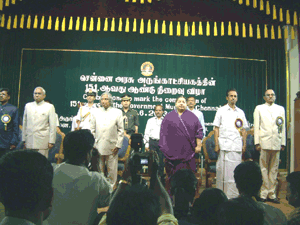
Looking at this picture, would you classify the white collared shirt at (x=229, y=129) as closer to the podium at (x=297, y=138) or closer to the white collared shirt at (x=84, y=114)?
the podium at (x=297, y=138)

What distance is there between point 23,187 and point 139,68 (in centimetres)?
575

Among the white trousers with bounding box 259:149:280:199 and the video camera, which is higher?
the video camera

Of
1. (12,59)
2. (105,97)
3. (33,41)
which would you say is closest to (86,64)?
(33,41)

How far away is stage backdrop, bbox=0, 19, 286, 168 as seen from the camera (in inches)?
240

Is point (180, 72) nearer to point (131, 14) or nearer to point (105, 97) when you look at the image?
point (131, 14)

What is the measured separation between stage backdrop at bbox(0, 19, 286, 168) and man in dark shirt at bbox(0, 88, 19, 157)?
2529 mm

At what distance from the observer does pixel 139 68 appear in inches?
244

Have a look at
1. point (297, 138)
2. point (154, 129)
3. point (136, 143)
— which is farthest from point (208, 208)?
point (154, 129)

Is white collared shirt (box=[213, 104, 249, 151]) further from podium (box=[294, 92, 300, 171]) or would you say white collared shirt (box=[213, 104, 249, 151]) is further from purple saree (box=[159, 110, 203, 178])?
podium (box=[294, 92, 300, 171])

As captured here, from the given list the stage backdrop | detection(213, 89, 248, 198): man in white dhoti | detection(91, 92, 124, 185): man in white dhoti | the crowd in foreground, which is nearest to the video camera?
the crowd in foreground

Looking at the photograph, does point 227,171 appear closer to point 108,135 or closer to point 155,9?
point 108,135

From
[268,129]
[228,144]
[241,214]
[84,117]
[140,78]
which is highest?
[140,78]

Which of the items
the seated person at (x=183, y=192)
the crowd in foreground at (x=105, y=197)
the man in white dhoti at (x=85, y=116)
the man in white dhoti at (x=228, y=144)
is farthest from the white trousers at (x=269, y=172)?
the man in white dhoti at (x=85, y=116)

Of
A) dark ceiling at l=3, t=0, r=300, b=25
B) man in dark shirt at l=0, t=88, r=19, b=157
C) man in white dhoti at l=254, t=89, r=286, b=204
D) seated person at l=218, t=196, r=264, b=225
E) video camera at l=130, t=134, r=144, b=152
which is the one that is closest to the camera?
seated person at l=218, t=196, r=264, b=225
